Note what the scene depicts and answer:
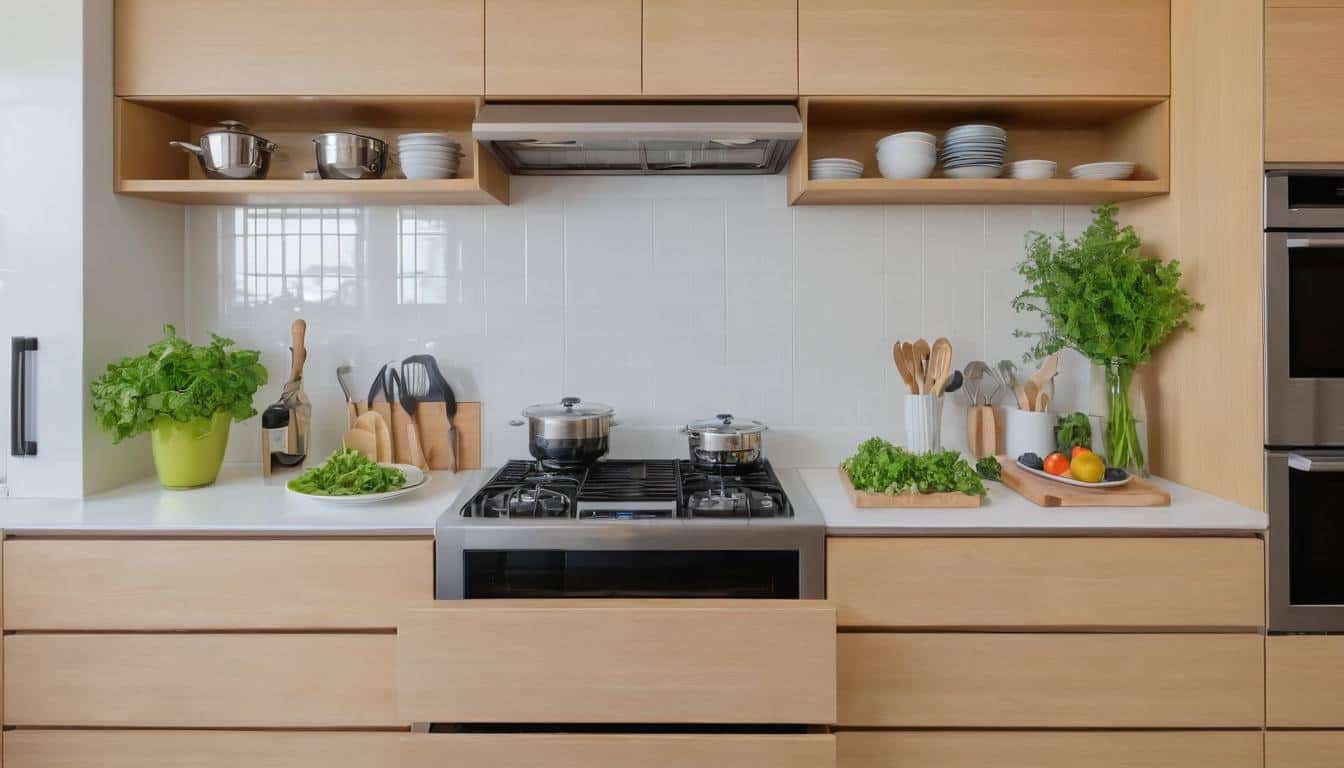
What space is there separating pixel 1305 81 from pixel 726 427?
1433 millimetres

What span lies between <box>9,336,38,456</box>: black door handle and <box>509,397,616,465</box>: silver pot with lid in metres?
1.12

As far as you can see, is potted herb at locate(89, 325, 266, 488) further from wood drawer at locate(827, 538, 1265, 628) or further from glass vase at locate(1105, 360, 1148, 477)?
glass vase at locate(1105, 360, 1148, 477)

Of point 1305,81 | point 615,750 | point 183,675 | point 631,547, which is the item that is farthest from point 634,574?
point 1305,81

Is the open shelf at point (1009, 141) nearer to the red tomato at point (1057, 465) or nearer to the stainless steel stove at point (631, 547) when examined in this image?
the red tomato at point (1057, 465)

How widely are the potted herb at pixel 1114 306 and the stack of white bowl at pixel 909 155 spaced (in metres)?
0.35

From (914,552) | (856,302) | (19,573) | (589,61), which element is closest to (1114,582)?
(914,552)

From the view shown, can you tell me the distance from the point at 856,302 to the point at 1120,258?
A: 0.66 metres

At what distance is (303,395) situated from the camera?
2.19 metres

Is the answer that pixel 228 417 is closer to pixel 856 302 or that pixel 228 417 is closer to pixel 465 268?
pixel 465 268

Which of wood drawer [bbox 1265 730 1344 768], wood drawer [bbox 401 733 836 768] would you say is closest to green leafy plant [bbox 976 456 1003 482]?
wood drawer [bbox 1265 730 1344 768]

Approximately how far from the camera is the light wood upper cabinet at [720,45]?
1876 millimetres

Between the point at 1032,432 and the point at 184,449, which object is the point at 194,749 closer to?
the point at 184,449

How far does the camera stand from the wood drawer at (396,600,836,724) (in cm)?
143

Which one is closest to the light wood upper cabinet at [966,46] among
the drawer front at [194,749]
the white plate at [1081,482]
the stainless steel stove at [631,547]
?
the white plate at [1081,482]
